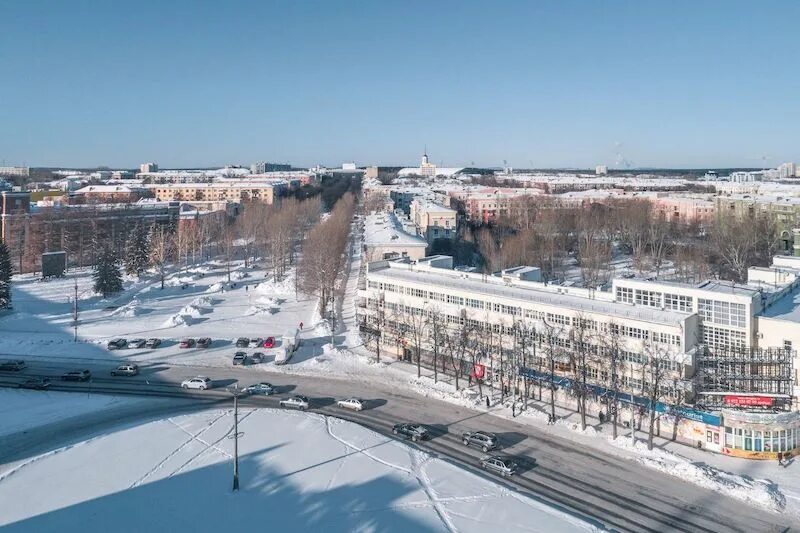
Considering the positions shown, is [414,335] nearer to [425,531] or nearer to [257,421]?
[257,421]

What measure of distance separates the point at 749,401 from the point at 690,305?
258 centimetres

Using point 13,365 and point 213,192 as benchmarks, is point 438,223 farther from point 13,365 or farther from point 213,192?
point 213,192

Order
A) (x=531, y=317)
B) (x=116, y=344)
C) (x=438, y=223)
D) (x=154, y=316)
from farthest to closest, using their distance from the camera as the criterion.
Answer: (x=438, y=223), (x=154, y=316), (x=116, y=344), (x=531, y=317)

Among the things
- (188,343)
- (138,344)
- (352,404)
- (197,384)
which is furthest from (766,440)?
(138,344)

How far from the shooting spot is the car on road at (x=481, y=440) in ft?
41.3

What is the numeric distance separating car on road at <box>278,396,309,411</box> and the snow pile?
7346 millimetres

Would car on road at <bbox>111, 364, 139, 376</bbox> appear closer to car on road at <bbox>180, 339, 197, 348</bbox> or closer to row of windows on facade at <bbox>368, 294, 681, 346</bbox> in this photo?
car on road at <bbox>180, 339, 197, 348</bbox>

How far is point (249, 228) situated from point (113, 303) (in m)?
16.7

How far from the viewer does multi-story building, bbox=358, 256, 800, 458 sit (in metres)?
12.6

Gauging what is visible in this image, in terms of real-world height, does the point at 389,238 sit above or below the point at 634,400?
above

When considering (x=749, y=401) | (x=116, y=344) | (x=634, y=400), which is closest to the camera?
(x=749, y=401)

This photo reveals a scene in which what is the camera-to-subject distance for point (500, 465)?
11.6 metres

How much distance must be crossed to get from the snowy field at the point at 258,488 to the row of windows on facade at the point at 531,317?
5.44m

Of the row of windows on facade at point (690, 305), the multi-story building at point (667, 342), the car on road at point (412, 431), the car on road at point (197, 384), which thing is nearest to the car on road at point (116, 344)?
the car on road at point (197, 384)
